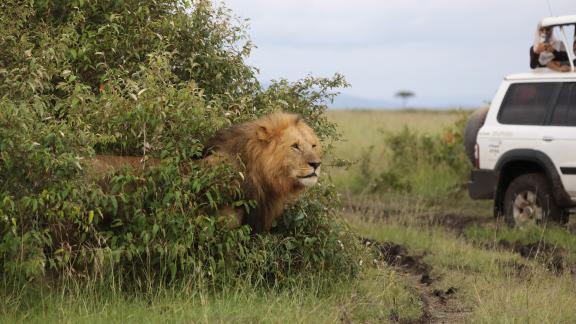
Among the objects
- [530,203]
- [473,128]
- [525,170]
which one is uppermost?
[473,128]

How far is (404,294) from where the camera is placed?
7738 mm

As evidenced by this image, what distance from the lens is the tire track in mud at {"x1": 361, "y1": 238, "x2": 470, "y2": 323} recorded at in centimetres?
742

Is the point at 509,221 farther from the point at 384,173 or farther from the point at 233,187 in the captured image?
the point at 233,187

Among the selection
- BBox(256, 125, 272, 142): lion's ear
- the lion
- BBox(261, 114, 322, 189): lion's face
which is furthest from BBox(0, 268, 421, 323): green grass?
BBox(256, 125, 272, 142): lion's ear

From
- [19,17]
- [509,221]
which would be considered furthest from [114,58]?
[509,221]

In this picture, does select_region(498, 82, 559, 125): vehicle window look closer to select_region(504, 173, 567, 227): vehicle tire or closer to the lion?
select_region(504, 173, 567, 227): vehicle tire

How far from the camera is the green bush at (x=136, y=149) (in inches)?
251

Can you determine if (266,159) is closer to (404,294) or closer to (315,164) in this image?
(315,164)

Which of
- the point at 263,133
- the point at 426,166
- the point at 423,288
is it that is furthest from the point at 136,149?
the point at 426,166

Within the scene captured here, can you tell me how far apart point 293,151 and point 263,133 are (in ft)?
0.85

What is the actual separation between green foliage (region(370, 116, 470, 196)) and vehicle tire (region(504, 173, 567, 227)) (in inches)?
147

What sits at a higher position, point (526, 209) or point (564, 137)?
point (564, 137)

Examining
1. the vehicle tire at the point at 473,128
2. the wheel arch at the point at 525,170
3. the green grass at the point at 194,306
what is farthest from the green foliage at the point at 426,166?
the green grass at the point at 194,306

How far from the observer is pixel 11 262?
20.3 ft
